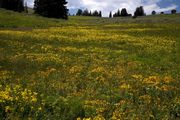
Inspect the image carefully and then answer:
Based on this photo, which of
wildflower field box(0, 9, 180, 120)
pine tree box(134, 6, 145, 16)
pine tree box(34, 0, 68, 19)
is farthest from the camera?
pine tree box(134, 6, 145, 16)

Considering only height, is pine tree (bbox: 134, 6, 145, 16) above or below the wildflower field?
above

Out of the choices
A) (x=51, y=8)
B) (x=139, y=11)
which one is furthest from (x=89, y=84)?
(x=139, y=11)

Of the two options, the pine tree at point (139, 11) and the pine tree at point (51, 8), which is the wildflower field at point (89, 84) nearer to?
the pine tree at point (51, 8)

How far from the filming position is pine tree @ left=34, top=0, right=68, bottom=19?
98.1 meters

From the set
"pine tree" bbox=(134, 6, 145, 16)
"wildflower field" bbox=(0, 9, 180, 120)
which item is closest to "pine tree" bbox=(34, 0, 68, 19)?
"wildflower field" bbox=(0, 9, 180, 120)

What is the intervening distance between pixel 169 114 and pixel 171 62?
12.8 meters

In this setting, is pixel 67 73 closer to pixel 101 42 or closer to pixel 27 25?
pixel 101 42

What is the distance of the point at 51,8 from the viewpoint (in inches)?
3890

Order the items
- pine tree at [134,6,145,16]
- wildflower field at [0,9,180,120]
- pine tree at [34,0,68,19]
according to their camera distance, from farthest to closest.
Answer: pine tree at [134,6,145,16], pine tree at [34,0,68,19], wildflower field at [0,9,180,120]

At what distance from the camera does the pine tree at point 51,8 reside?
322ft

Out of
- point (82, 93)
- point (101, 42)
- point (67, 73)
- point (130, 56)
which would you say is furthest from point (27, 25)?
point (82, 93)

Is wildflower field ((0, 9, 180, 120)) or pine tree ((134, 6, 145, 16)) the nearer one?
wildflower field ((0, 9, 180, 120))

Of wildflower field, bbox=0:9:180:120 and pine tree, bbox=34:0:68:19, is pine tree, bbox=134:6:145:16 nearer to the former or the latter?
pine tree, bbox=34:0:68:19

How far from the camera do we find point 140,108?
14.0 meters
